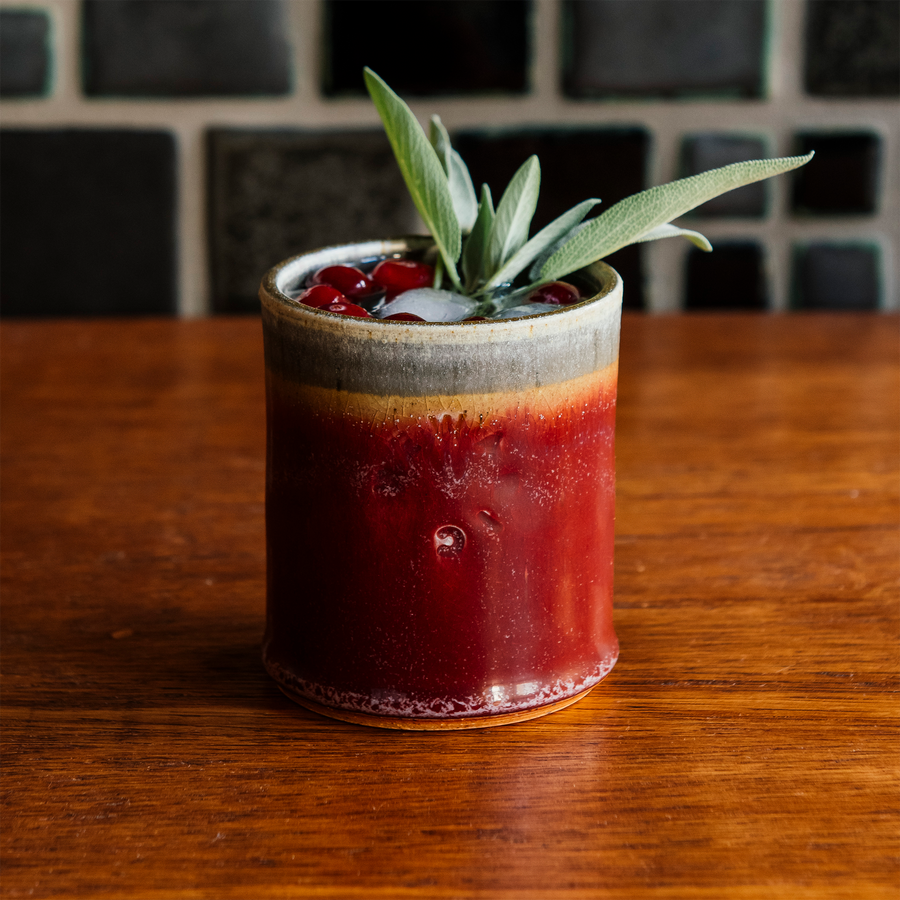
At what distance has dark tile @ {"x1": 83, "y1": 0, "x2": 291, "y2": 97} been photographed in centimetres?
107

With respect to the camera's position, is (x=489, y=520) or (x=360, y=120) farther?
(x=360, y=120)

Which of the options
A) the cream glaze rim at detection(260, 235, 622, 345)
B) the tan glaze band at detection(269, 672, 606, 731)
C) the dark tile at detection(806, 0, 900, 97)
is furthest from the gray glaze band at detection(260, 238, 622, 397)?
the dark tile at detection(806, 0, 900, 97)

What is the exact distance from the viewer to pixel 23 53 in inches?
42.7

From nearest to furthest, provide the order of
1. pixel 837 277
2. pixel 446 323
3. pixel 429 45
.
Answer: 1. pixel 446 323
2. pixel 429 45
3. pixel 837 277

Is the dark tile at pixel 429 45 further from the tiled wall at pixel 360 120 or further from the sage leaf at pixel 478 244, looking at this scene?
the sage leaf at pixel 478 244

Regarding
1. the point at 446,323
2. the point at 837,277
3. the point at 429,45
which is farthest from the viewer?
the point at 837,277

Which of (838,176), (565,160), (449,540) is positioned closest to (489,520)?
(449,540)

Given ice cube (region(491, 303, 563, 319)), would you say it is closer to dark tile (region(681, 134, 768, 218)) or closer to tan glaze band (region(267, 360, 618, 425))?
tan glaze band (region(267, 360, 618, 425))

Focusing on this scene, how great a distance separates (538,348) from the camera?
13.9 inches

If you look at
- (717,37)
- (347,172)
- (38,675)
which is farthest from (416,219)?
(38,675)

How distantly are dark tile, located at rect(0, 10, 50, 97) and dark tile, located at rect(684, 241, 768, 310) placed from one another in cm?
62

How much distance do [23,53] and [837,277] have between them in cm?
79

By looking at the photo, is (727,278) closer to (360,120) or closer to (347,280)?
(360,120)

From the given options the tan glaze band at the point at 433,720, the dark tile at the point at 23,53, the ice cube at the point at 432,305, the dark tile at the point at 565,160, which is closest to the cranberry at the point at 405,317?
the ice cube at the point at 432,305
